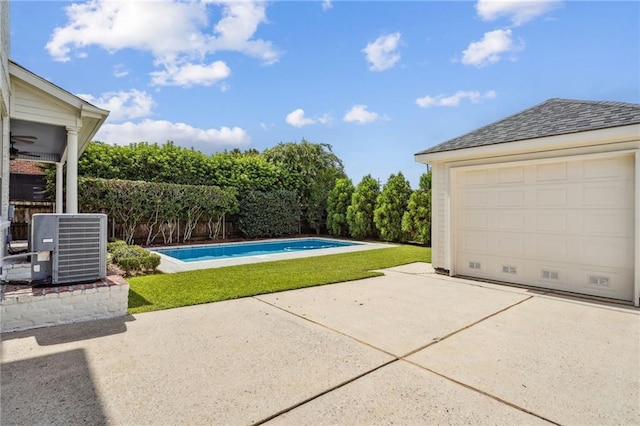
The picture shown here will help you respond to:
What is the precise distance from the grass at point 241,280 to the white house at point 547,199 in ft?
7.03

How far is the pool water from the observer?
460 inches

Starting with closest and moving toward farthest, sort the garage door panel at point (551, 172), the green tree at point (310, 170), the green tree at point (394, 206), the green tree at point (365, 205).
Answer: the garage door panel at point (551, 172)
the green tree at point (394, 206)
the green tree at point (365, 205)
the green tree at point (310, 170)

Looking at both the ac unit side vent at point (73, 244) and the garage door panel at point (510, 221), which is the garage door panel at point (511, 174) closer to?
the garage door panel at point (510, 221)

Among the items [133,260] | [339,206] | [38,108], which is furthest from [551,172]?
[339,206]

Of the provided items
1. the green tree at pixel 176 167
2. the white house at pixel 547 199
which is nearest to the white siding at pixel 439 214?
the white house at pixel 547 199

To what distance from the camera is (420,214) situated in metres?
13.2

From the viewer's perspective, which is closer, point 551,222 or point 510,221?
point 551,222

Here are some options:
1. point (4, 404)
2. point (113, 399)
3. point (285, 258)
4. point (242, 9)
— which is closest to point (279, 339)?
point (113, 399)

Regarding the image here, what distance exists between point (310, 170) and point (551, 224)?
15.9m

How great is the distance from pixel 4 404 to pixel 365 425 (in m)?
2.53

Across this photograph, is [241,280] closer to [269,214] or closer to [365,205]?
[365,205]

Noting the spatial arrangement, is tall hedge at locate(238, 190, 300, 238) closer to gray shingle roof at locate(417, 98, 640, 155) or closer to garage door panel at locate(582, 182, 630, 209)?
gray shingle roof at locate(417, 98, 640, 155)

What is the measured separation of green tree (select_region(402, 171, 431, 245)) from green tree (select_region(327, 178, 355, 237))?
3983mm

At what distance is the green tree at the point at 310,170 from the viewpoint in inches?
737
